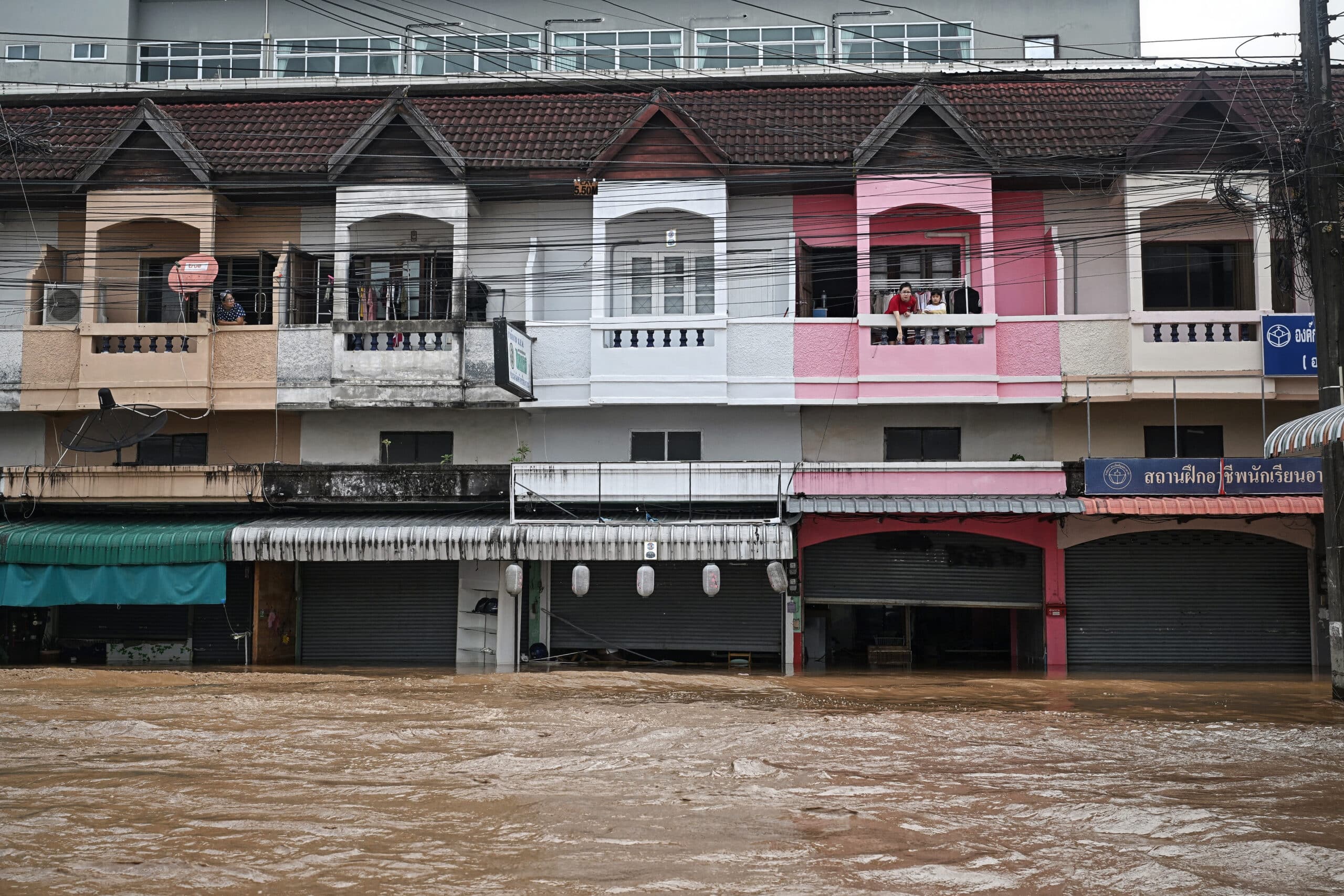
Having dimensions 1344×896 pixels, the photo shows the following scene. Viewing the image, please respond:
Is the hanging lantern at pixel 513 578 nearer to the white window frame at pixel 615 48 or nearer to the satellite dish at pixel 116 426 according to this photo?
the satellite dish at pixel 116 426

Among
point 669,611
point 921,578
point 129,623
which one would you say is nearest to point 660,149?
point 669,611

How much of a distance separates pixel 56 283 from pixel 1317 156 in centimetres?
1986

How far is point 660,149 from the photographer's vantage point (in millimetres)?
20531

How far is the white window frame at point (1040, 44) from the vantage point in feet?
86.5

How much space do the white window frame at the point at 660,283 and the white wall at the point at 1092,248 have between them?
580 cm

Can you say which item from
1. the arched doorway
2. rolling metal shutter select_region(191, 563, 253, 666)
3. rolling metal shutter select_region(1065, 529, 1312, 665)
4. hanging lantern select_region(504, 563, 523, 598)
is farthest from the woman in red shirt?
rolling metal shutter select_region(191, 563, 253, 666)

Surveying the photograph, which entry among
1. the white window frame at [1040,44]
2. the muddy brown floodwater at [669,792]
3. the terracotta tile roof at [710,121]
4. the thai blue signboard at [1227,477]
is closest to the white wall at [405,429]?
the terracotta tile roof at [710,121]

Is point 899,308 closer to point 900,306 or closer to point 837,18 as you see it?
point 900,306

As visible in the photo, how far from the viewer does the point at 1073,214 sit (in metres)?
20.5

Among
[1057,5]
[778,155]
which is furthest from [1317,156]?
[1057,5]

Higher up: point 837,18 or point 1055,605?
point 837,18

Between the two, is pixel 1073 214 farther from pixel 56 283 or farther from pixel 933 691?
pixel 56 283

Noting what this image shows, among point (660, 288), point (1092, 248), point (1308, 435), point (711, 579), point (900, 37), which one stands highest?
point (900, 37)

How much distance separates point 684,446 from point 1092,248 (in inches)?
299
